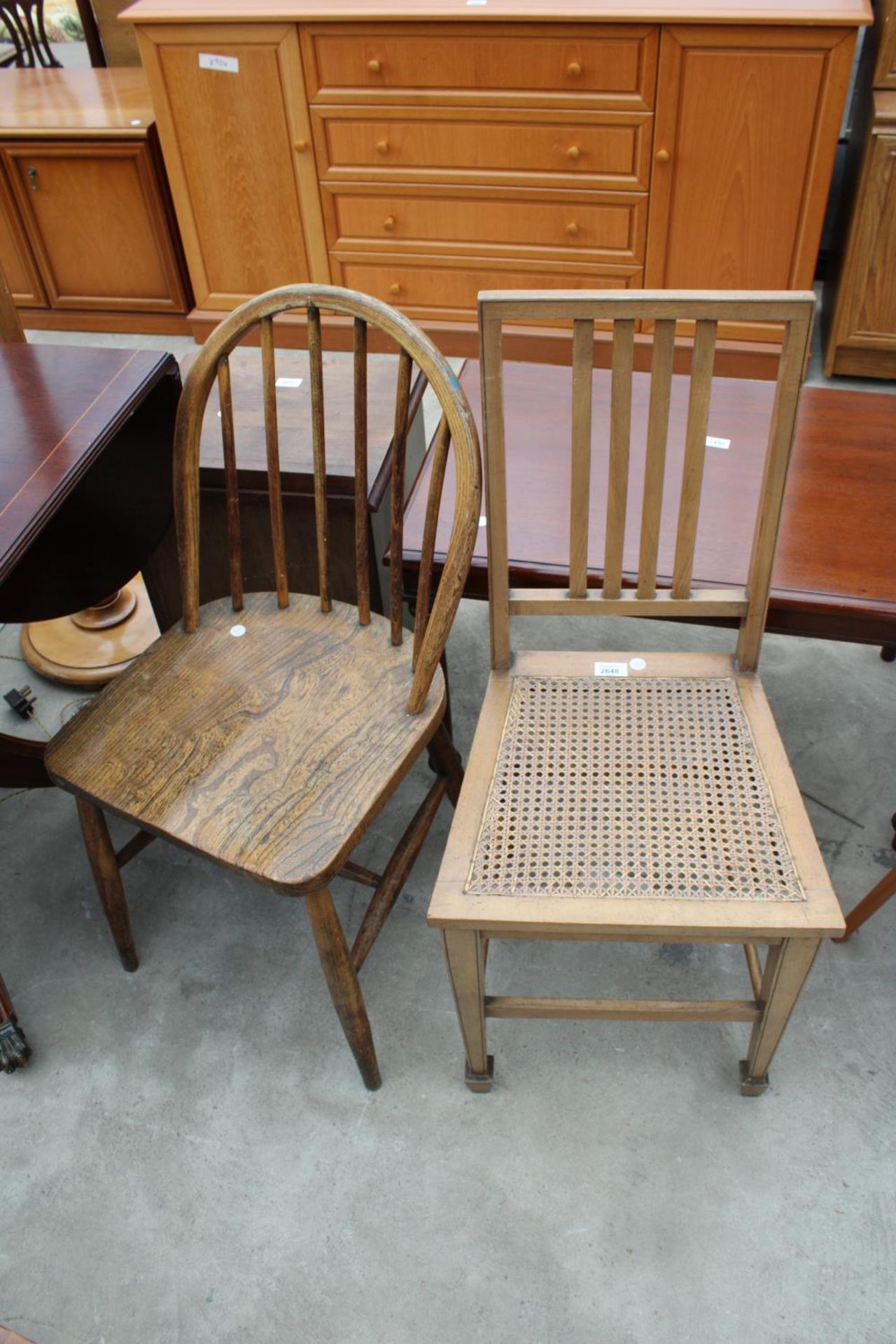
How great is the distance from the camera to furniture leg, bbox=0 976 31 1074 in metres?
1.52

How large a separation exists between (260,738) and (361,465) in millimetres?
393

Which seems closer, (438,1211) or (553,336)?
(438,1211)

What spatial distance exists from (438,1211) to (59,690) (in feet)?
4.41

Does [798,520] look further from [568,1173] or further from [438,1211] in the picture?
[438,1211]

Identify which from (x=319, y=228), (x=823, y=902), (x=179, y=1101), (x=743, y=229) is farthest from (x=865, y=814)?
(x=319, y=228)

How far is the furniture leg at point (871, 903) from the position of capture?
1.50 metres

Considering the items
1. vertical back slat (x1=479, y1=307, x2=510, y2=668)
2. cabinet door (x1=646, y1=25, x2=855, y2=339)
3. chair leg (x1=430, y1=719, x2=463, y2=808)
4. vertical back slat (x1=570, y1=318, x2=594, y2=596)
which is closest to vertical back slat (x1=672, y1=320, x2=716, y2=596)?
vertical back slat (x1=570, y1=318, x2=594, y2=596)

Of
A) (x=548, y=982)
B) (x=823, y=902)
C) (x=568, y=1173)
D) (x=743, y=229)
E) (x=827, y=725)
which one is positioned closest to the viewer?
(x=823, y=902)

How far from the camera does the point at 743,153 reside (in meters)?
2.48

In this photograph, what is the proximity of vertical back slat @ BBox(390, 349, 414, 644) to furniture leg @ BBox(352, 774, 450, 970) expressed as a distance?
0.37m

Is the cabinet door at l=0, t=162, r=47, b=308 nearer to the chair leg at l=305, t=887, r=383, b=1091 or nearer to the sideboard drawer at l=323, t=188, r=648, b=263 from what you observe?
the sideboard drawer at l=323, t=188, r=648, b=263

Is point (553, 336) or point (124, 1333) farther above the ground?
point (553, 336)

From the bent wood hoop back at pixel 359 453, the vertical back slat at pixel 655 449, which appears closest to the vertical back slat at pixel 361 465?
the bent wood hoop back at pixel 359 453

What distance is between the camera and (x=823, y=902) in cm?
115
